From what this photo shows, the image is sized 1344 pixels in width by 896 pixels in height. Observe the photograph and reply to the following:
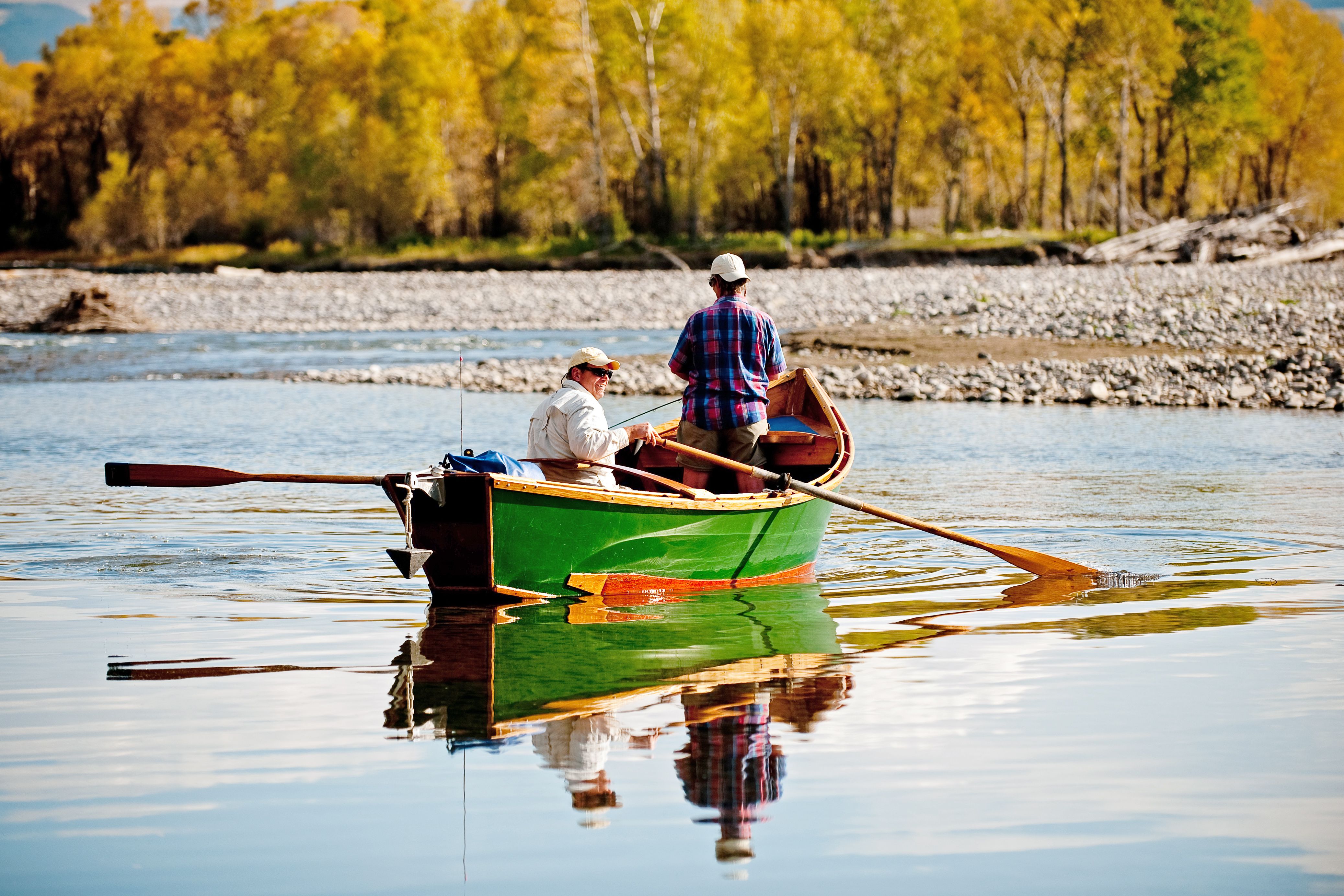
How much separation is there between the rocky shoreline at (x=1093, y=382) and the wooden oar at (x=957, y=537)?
10.0m

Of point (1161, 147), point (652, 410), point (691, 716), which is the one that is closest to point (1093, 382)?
point (652, 410)

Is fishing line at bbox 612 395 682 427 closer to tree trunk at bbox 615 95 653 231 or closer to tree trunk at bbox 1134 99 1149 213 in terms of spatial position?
tree trunk at bbox 1134 99 1149 213

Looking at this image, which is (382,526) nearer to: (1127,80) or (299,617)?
(299,617)

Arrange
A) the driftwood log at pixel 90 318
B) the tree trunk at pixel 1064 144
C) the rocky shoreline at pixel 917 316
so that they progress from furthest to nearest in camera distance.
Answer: the tree trunk at pixel 1064 144 < the driftwood log at pixel 90 318 < the rocky shoreline at pixel 917 316

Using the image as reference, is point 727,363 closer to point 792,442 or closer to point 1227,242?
point 792,442

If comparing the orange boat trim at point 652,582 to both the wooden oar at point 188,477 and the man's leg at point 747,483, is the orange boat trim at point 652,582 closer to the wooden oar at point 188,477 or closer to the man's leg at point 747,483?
the man's leg at point 747,483

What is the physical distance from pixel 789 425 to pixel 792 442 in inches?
14.7

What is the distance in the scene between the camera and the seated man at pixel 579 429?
7.64 m

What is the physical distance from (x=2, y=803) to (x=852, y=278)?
35057 millimetres

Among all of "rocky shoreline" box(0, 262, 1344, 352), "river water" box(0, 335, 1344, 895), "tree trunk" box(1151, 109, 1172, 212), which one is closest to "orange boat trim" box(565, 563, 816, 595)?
"river water" box(0, 335, 1344, 895)

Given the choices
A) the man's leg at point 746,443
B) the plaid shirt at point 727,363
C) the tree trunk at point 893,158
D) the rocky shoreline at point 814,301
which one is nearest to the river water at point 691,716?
the man's leg at point 746,443

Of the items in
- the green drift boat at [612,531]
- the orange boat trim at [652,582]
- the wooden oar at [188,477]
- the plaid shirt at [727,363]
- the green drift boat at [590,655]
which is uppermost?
the plaid shirt at [727,363]

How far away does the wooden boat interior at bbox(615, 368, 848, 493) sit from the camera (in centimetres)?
938

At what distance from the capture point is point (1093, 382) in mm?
19125
